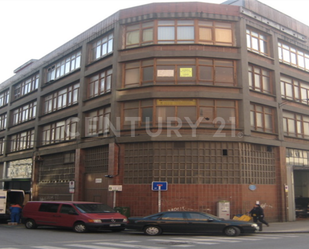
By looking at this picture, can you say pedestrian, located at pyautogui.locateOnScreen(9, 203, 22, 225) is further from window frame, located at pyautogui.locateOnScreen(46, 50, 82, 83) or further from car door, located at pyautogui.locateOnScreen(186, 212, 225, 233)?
window frame, located at pyautogui.locateOnScreen(46, 50, 82, 83)

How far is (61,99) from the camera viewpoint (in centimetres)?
3397

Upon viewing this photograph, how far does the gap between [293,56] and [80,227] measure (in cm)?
2213

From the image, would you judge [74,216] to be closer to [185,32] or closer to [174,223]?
[174,223]

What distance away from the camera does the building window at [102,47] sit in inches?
1118

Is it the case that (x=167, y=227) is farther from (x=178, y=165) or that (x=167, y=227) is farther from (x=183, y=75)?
(x=183, y=75)

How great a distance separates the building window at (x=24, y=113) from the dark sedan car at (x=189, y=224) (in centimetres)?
2483

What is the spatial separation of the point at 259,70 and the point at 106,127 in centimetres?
1206

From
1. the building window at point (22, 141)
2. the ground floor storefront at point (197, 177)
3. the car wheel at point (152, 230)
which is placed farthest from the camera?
the building window at point (22, 141)

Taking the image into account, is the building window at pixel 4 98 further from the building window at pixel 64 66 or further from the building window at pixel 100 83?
the building window at pixel 100 83

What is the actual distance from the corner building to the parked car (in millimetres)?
5610

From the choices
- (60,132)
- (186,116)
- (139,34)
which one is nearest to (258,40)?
(186,116)

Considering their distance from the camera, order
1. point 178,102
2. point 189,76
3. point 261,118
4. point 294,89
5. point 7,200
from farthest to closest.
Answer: point 294,89
point 261,118
point 189,76
point 7,200
point 178,102

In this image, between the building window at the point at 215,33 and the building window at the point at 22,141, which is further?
the building window at the point at 22,141

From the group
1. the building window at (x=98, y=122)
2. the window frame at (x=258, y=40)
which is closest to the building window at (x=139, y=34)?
the building window at (x=98, y=122)
